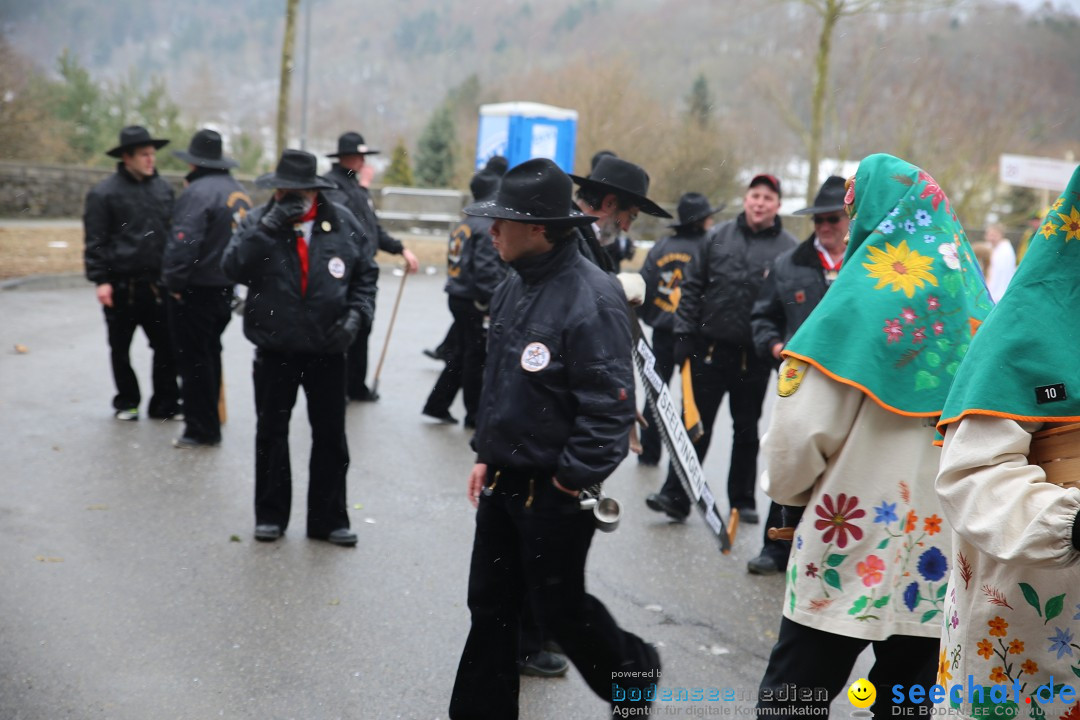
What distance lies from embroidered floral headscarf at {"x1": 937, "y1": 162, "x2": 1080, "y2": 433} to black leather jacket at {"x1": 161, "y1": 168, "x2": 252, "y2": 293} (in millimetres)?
5892

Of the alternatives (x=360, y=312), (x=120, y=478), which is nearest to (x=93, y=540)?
(x=120, y=478)

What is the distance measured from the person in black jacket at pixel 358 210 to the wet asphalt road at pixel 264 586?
35.8 inches

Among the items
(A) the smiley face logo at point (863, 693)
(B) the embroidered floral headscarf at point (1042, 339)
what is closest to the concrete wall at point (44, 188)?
(A) the smiley face logo at point (863, 693)

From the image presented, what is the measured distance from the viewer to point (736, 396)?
669cm

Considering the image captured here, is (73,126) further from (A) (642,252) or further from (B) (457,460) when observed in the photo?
(B) (457,460)

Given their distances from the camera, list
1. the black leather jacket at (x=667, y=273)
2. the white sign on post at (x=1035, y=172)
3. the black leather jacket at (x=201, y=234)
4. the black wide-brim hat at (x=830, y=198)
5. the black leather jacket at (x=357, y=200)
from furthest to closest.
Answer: the white sign on post at (x=1035, y=172) < the black leather jacket at (x=357, y=200) < the black leather jacket at (x=667, y=273) < the black leather jacket at (x=201, y=234) < the black wide-brim hat at (x=830, y=198)

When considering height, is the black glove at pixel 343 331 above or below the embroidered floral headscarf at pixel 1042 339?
below

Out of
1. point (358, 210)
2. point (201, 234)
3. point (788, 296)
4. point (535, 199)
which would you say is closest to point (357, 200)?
point (358, 210)

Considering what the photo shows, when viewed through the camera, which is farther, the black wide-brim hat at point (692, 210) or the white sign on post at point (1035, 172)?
the white sign on post at point (1035, 172)

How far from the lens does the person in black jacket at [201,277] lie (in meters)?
7.48

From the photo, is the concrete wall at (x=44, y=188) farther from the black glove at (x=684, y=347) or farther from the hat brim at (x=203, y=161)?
the black glove at (x=684, y=347)

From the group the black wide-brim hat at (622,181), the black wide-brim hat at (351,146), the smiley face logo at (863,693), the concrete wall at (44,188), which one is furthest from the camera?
the concrete wall at (44,188)

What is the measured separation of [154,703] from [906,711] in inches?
102

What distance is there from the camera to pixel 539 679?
4.51m
